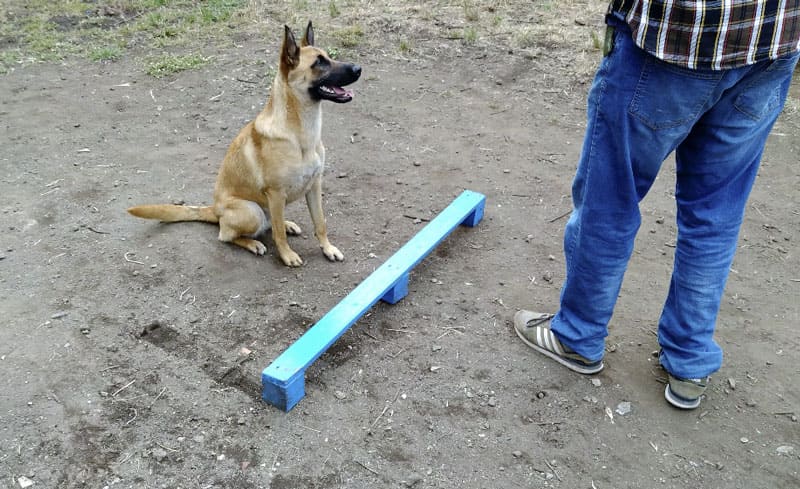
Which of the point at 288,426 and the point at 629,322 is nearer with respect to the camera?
the point at 288,426

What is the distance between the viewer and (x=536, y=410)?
2.80 m

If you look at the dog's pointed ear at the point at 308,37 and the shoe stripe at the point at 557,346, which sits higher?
the dog's pointed ear at the point at 308,37

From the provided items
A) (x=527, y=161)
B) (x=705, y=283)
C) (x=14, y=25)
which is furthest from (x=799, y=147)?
(x=14, y=25)

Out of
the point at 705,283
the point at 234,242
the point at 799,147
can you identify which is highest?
the point at 705,283

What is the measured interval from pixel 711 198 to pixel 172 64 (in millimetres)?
5430

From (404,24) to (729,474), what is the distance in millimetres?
6003

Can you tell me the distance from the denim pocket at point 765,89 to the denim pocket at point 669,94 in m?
0.15

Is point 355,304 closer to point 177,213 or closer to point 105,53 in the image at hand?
point 177,213

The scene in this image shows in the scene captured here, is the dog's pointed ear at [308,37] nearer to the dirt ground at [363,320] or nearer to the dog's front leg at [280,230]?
the dog's front leg at [280,230]

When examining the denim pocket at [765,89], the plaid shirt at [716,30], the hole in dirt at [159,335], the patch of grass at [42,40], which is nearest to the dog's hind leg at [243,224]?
the hole in dirt at [159,335]

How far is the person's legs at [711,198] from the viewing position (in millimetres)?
2250

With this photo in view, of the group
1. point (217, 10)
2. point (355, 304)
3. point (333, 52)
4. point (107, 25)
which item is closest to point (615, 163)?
point (355, 304)

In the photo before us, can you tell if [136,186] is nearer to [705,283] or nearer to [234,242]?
[234,242]

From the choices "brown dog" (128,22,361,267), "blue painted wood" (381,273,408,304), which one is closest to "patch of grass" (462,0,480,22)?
"brown dog" (128,22,361,267)
